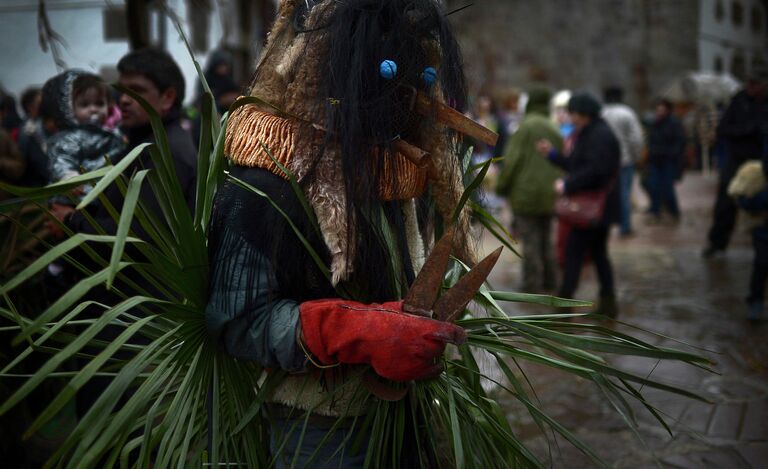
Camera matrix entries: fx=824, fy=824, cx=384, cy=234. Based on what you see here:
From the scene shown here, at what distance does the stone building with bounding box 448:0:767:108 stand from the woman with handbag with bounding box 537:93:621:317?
51.7ft

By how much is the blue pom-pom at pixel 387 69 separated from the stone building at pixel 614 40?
20354 mm

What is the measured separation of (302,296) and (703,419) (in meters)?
2.98

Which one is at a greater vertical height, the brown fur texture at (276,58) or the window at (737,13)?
the window at (737,13)

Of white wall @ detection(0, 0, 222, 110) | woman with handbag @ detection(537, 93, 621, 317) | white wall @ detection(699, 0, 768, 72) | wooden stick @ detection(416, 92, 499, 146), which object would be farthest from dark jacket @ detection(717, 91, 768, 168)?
white wall @ detection(699, 0, 768, 72)

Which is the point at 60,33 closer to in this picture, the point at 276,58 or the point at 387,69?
the point at 276,58

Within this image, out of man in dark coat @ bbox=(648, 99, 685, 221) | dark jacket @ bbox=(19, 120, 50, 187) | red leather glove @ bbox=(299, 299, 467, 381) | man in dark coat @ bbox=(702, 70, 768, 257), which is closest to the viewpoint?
red leather glove @ bbox=(299, 299, 467, 381)

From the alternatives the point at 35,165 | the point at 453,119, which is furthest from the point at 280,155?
the point at 35,165

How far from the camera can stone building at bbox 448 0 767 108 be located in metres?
21.8

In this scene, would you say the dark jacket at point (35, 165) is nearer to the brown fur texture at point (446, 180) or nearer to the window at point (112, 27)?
the window at point (112, 27)

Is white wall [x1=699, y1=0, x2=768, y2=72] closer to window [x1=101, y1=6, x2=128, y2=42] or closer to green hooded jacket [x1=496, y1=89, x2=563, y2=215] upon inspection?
green hooded jacket [x1=496, y1=89, x2=563, y2=215]

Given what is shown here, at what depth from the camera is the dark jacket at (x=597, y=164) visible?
603cm

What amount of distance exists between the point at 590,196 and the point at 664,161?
6174 millimetres

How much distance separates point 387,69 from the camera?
5.63ft

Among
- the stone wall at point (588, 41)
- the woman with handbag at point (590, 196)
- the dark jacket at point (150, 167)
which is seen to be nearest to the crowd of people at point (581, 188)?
the woman with handbag at point (590, 196)
